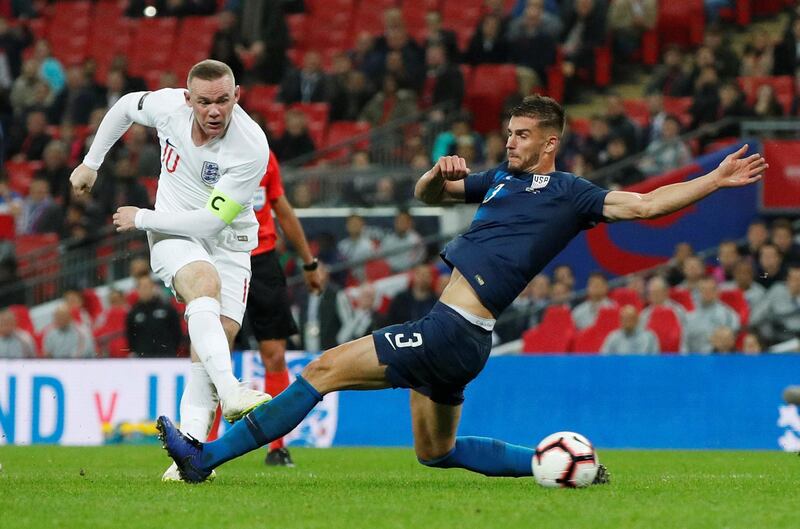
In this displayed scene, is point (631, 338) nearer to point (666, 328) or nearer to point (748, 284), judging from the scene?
point (666, 328)

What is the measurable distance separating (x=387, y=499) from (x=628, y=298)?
856cm

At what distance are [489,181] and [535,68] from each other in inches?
481

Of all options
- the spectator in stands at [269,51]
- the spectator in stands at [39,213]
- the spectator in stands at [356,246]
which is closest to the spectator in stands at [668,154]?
the spectator in stands at [356,246]

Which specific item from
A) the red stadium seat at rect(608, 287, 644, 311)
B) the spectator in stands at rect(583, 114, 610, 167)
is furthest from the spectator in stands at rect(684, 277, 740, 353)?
the spectator in stands at rect(583, 114, 610, 167)

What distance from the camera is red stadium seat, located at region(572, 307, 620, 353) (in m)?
14.5

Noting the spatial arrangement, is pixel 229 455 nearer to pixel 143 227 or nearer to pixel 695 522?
pixel 143 227

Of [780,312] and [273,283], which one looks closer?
[273,283]

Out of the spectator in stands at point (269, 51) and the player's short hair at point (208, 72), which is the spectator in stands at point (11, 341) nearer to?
the spectator in stands at point (269, 51)

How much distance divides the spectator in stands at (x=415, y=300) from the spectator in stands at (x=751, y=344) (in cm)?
321

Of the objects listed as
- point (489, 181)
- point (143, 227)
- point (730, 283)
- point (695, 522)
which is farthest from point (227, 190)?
point (730, 283)

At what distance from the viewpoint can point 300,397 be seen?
7199 millimetres

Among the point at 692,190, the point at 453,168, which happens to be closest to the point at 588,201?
the point at 692,190

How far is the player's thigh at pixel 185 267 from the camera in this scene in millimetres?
7820

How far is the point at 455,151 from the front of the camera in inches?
712
